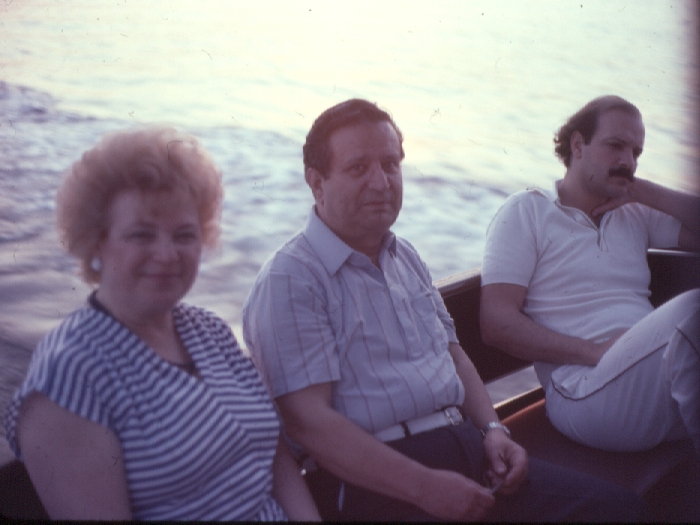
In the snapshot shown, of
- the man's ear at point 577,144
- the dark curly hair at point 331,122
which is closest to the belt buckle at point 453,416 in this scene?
the dark curly hair at point 331,122

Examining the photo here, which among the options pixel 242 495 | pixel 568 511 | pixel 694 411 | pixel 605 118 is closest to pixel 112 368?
pixel 242 495

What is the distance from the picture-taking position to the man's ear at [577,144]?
7.68 feet

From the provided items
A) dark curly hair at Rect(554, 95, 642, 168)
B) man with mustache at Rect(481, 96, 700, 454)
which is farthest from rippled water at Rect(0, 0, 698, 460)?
man with mustache at Rect(481, 96, 700, 454)

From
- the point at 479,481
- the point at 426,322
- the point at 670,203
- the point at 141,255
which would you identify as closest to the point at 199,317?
the point at 141,255

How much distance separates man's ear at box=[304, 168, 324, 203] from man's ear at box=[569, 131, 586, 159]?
1.10m

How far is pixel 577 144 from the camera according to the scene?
2.36 meters

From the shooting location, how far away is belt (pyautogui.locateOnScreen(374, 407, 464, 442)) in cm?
152

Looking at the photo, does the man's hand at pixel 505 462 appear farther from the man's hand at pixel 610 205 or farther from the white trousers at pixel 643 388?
the man's hand at pixel 610 205

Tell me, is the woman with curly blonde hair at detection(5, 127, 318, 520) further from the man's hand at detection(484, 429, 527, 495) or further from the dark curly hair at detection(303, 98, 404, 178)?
the man's hand at detection(484, 429, 527, 495)

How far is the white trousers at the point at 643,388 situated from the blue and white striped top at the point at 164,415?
1.03 meters

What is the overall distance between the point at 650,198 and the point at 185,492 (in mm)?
1874

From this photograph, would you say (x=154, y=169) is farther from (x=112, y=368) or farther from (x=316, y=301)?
(x=316, y=301)

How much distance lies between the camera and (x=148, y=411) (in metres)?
1.12

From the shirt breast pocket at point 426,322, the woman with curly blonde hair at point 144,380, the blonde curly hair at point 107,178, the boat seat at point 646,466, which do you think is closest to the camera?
the woman with curly blonde hair at point 144,380
